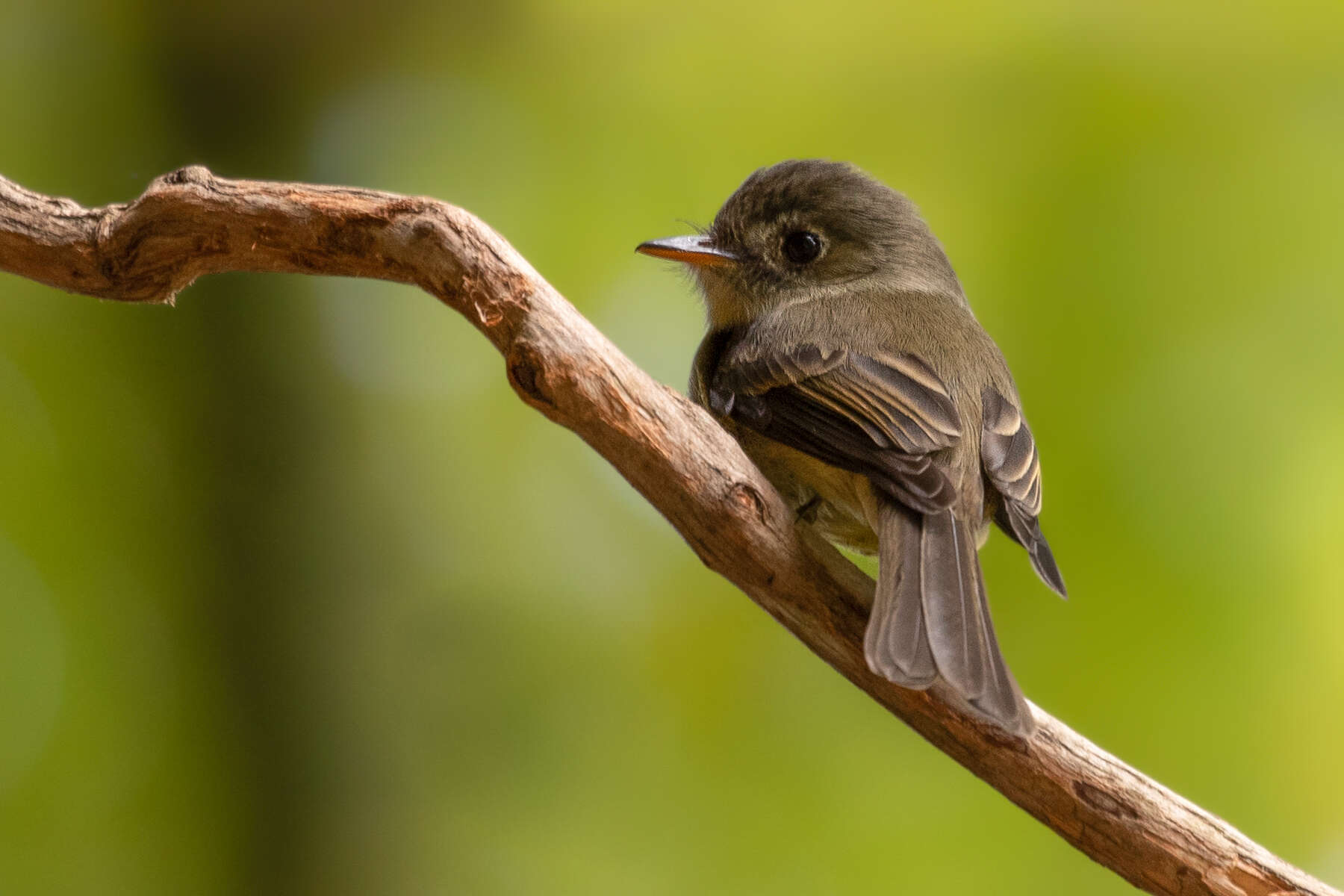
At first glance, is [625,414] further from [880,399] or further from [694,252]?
[694,252]

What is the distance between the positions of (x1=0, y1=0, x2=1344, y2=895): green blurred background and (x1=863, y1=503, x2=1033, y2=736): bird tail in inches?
54.3


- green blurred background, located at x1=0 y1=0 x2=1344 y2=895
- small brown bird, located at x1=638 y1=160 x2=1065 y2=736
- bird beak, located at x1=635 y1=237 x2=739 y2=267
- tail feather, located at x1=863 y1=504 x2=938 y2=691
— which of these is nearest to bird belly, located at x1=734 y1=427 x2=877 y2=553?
small brown bird, located at x1=638 y1=160 x2=1065 y2=736

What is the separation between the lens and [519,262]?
1.81m

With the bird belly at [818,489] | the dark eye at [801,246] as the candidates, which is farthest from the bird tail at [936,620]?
the dark eye at [801,246]

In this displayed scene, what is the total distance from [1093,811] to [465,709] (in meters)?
1.98

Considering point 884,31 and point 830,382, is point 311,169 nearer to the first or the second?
point 884,31

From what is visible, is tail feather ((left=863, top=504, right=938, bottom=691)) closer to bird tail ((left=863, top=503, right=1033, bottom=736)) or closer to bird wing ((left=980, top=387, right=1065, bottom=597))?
bird tail ((left=863, top=503, right=1033, bottom=736))

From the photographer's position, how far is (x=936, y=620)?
162 cm

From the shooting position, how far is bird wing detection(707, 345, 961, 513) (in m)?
1.82

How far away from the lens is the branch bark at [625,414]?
1670mm

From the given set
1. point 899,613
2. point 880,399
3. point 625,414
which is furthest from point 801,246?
point 899,613

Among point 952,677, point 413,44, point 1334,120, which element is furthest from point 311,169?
point 1334,120

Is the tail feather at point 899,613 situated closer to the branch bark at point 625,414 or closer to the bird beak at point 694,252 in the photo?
the branch bark at point 625,414

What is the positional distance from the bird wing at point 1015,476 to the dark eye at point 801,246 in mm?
524
